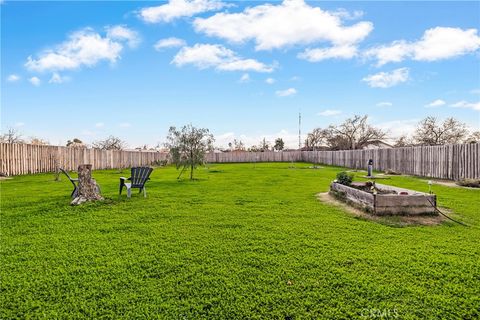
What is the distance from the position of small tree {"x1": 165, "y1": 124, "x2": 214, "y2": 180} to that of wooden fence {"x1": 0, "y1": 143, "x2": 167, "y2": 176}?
8.28 m

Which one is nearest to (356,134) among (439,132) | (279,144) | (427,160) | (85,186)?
(439,132)

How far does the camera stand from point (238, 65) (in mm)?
16297

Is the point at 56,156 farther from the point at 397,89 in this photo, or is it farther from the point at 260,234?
the point at 397,89

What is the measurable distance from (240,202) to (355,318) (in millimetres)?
5002

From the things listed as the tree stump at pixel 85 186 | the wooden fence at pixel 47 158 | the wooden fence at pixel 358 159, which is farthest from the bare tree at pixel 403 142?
the tree stump at pixel 85 186

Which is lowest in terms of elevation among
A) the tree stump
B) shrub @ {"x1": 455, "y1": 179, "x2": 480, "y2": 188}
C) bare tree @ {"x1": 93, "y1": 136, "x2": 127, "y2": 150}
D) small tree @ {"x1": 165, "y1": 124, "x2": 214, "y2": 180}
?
shrub @ {"x1": 455, "y1": 179, "x2": 480, "y2": 188}

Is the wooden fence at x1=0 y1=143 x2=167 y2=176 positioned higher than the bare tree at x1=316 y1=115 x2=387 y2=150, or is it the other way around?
the bare tree at x1=316 y1=115 x2=387 y2=150

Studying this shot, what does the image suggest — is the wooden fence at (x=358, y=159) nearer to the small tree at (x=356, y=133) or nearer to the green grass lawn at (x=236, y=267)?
the green grass lawn at (x=236, y=267)

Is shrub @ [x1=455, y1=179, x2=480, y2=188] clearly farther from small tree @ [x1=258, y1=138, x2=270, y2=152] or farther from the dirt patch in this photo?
small tree @ [x1=258, y1=138, x2=270, y2=152]

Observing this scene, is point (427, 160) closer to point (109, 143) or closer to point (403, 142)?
point (403, 142)

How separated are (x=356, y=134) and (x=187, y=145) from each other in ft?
129

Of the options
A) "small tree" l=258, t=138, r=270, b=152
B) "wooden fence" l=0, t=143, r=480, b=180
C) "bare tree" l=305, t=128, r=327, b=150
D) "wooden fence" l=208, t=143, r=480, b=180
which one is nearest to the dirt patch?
"wooden fence" l=208, t=143, r=480, b=180

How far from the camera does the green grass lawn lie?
2.40 metres

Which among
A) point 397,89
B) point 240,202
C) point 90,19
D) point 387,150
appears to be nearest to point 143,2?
point 90,19
